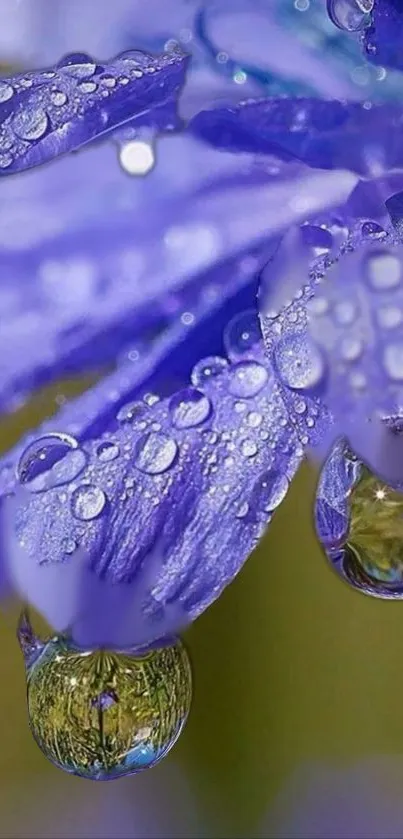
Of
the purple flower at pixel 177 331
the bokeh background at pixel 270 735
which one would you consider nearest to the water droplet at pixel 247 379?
the purple flower at pixel 177 331

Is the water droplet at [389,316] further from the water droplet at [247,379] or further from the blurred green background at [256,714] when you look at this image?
the blurred green background at [256,714]

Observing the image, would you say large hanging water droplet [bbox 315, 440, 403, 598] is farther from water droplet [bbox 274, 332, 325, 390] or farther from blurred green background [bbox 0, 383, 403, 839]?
blurred green background [bbox 0, 383, 403, 839]

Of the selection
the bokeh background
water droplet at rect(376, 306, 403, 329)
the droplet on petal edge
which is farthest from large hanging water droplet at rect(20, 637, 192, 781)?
the bokeh background

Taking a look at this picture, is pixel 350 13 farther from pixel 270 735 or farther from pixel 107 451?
pixel 270 735

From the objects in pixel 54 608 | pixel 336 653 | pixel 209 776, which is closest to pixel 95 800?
pixel 209 776

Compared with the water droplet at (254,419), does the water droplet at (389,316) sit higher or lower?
higher

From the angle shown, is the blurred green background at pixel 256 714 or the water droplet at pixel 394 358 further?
the blurred green background at pixel 256 714

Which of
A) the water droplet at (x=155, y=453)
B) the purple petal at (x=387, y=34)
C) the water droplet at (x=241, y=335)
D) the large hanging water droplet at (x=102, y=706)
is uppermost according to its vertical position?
the purple petal at (x=387, y=34)
